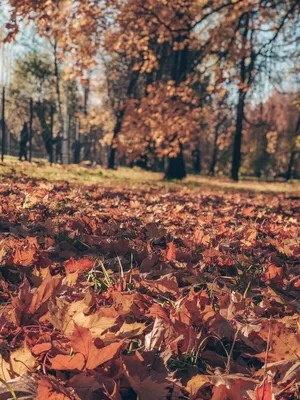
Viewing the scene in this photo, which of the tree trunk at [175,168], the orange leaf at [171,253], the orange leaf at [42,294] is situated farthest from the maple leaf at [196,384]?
the tree trunk at [175,168]

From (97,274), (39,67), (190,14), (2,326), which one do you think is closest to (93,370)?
(2,326)

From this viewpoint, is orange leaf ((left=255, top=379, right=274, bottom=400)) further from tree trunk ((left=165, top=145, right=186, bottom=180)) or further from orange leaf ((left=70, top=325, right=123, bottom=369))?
tree trunk ((left=165, top=145, right=186, bottom=180))

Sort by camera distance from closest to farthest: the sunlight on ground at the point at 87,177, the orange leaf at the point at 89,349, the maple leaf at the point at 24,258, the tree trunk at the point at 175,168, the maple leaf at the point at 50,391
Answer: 1. the maple leaf at the point at 50,391
2. the orange leaf at the point at 89,349
3. the maple leaf at the point at 24,258
4. the sunlight on ground at the point at 87,177
5. the tree trunk at the point at 175,168

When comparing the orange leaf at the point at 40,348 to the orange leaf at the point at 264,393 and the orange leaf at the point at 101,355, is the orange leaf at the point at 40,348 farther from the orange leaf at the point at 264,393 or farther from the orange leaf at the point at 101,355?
the orange leaf at the point at 264,393

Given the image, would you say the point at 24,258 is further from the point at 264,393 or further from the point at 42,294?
the point at 264,393

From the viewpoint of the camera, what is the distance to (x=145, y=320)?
161cm

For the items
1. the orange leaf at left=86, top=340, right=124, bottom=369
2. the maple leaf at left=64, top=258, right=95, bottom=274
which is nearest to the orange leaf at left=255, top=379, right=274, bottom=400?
the orange leaf at left=86, top=340, right=124, bottom=369

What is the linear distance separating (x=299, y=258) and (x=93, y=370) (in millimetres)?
2067

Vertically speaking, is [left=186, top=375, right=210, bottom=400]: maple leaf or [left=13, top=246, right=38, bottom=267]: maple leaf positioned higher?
[left=13, top=246, right=38, bottom=267]: maple leaf

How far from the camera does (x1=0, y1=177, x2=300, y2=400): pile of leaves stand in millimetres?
1120

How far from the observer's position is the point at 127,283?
1.98 m

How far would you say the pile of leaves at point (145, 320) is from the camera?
1120 mm

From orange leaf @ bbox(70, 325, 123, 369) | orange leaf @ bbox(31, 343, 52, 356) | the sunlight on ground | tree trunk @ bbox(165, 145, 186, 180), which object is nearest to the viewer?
orange leaf @ bbox(70, 325, 123, 369)

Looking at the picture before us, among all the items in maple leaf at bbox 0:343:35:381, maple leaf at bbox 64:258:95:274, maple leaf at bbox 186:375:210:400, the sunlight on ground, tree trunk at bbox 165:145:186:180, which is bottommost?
maple leaf at bbox 186:375:210:400
